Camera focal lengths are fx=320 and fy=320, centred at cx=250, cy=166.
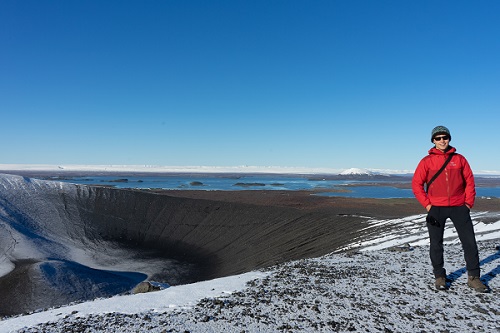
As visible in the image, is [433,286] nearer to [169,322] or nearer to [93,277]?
[169,322]

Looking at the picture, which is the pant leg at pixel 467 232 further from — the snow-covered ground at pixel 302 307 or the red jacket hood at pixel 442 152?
the red jacket hood at pixel 442 152

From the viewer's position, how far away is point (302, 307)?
17.8ft

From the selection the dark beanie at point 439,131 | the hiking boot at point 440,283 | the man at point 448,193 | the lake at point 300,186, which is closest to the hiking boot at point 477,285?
the man at point 448,193

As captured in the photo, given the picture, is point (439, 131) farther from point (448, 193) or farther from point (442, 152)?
point (448, 193)

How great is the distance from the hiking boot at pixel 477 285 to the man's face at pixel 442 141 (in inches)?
93.9

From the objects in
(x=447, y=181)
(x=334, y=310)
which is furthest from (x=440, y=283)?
(x=334, y=310)

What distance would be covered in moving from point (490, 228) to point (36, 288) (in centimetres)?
2516

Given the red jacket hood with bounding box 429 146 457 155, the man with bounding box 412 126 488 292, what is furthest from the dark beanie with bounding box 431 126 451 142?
the red jacket hood with bounding box 429 146 457 155

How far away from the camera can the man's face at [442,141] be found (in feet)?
18.1

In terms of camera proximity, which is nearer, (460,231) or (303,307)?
(303,307)

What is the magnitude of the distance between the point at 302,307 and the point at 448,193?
3.17m

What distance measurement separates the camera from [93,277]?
21.5 meters

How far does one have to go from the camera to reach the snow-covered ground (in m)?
4.69

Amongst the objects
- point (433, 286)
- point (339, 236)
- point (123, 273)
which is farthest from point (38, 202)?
point (433, 286)
